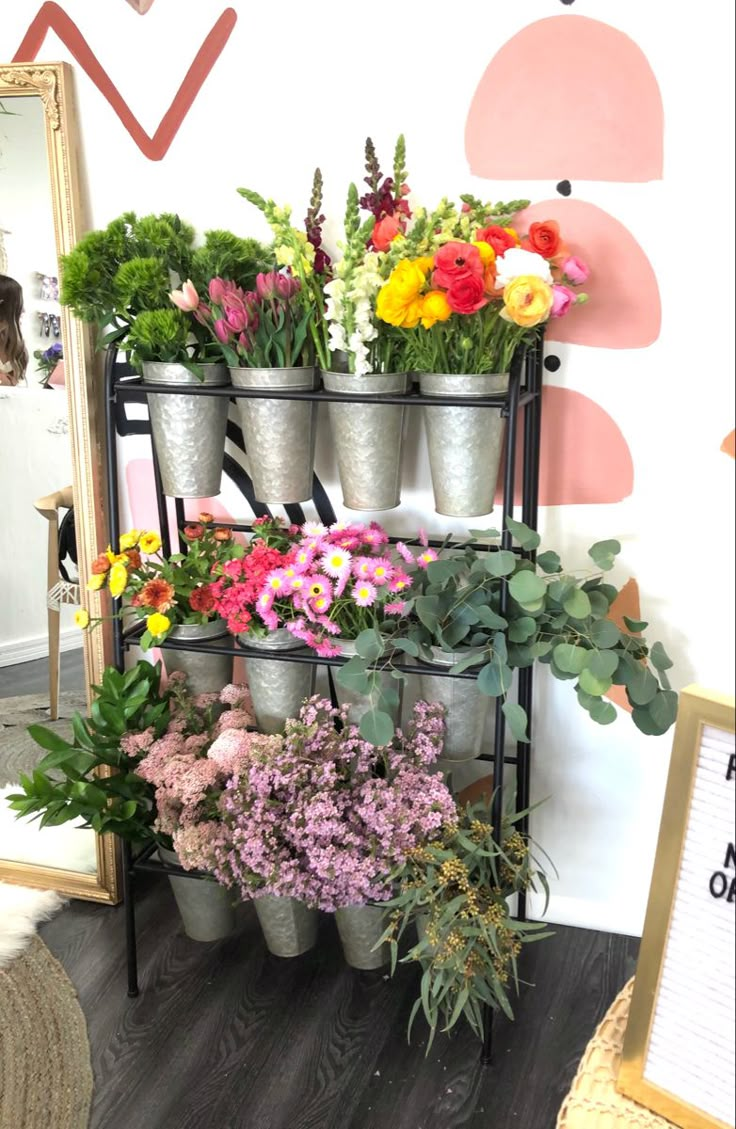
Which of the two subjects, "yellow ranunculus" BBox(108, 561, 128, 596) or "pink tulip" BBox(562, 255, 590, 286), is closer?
"pink tulip" BBox(562, 255, 590, 286)

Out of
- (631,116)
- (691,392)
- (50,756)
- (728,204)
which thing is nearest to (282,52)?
(631,116)

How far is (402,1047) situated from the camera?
1758 millimetres

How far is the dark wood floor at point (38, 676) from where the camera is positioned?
215cm

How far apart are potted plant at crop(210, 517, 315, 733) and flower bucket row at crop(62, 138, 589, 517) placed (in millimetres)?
118

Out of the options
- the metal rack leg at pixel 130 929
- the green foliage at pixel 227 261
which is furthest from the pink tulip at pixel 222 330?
the metal rack leg at pixel 130 929

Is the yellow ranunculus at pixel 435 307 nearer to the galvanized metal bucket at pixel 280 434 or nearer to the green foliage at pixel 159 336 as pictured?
the galvanized metal bucket at pixel 280 434

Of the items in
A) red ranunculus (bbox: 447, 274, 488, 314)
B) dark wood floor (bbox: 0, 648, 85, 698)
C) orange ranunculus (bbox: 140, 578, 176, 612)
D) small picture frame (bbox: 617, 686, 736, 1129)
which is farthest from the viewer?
dark wood floor (bbox: 0, 648, 85, 698)

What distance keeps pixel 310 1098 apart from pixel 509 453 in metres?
1.15

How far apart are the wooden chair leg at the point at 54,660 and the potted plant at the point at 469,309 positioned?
98 cm

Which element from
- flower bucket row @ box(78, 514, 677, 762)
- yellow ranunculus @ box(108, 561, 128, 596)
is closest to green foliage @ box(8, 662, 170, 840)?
flower bucket row @ box(78, 514, 677, 762)

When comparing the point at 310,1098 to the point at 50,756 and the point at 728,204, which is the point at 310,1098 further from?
the point at 728,204

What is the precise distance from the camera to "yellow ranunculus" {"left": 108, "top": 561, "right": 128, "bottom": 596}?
5.78ft

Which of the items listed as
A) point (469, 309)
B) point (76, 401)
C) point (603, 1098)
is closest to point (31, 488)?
point (76, 401)

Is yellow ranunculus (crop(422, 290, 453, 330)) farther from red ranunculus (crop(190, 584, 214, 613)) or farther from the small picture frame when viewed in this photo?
the small picture frame
